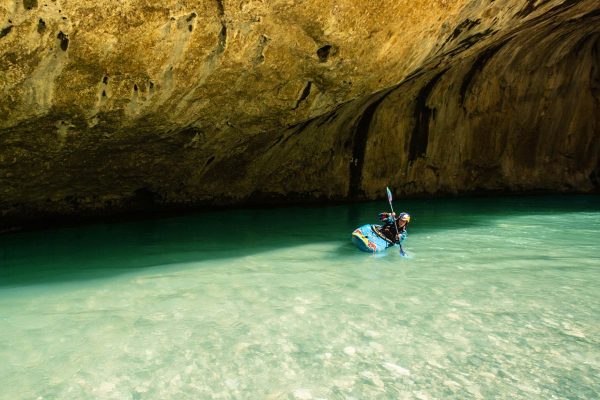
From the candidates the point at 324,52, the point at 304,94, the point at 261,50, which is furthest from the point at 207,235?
the point at 324,52

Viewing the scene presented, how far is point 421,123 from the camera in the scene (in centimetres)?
1177

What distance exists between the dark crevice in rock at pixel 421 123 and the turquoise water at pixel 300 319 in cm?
490

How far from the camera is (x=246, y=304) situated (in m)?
4.21

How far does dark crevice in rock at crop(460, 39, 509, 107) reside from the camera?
35.9 ft

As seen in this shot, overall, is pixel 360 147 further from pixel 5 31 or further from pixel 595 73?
pixel 5 31

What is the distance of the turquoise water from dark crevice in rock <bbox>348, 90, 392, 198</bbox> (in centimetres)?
441

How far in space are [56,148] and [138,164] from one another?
5.62ft

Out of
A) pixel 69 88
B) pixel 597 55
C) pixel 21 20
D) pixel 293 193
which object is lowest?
pixel 293 193

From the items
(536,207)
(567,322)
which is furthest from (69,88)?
(536,207)

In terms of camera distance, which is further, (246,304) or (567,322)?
(246,304)

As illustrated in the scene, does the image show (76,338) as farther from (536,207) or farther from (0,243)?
(536,207)

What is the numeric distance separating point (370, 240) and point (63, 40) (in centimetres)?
393

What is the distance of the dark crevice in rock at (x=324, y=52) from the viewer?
20.3ft

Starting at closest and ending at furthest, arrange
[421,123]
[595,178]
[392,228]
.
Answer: [392,228] → [421,123] → [595,178]
